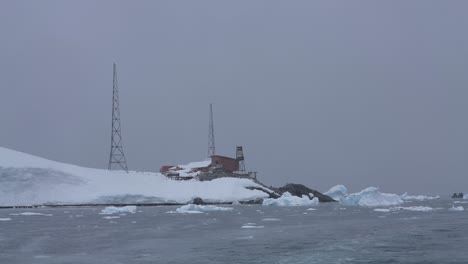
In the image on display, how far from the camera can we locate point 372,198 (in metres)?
57.8

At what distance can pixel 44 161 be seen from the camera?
63.5m

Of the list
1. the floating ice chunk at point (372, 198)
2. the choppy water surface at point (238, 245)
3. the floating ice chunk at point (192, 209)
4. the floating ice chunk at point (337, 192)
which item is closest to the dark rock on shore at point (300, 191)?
the floating ice chunk at point (337, 192)

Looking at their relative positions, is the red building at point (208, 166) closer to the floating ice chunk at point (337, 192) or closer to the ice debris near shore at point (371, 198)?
the floating ice chunk at point (337, 192)

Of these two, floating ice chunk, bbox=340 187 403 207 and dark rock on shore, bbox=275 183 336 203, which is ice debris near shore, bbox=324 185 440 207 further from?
dark rock on shore, bbox=275 183 336 203

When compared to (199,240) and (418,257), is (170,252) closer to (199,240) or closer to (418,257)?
(199,240)

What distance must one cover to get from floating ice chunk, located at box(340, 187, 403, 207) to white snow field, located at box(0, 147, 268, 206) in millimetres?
13510

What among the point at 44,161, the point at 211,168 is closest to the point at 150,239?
the point at 44,161

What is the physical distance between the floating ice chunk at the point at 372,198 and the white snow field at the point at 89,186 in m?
13.5

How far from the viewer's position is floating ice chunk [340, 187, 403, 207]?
5650cm

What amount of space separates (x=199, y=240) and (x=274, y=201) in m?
40.5

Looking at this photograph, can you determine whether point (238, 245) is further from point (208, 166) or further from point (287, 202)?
point (208, 166)

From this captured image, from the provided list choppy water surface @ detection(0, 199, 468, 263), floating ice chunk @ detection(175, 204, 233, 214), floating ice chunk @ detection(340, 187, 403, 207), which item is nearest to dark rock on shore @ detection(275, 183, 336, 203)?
floating ice chunk @ detection(340, 187, 403, 207)

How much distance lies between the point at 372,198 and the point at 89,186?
29.8 m

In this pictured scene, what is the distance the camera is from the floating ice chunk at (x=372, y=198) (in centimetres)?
5650
